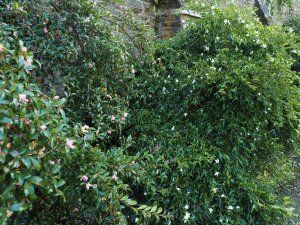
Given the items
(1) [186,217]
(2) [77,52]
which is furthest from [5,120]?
(1) [186,217]

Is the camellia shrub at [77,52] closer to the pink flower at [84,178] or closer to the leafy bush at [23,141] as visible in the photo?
the pink flower at [84,178]

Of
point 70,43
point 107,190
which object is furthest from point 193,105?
point 107,190

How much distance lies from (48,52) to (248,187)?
1.96 m

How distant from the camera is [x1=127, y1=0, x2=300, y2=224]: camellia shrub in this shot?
2742mm

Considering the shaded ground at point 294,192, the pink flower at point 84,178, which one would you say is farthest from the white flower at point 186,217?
the shaded ground at point 294,192

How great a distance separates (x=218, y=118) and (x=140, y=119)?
2.48ft

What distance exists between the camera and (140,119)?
10.7ft

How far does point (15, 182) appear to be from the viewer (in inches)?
53.7

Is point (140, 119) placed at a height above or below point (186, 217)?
above

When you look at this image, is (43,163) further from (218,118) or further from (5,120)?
(218,118)

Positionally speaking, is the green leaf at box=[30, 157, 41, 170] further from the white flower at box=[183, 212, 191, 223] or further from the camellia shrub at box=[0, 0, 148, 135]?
the white flower at box=[183, 212, 191, 223]

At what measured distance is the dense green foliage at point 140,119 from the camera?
1.56 meters

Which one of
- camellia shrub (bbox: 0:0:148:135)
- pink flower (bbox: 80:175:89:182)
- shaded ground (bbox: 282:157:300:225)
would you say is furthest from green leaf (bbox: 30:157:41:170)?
shaded ground (bbox: 282:157:300:225)

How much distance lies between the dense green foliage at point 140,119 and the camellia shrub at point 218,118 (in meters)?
0.01
